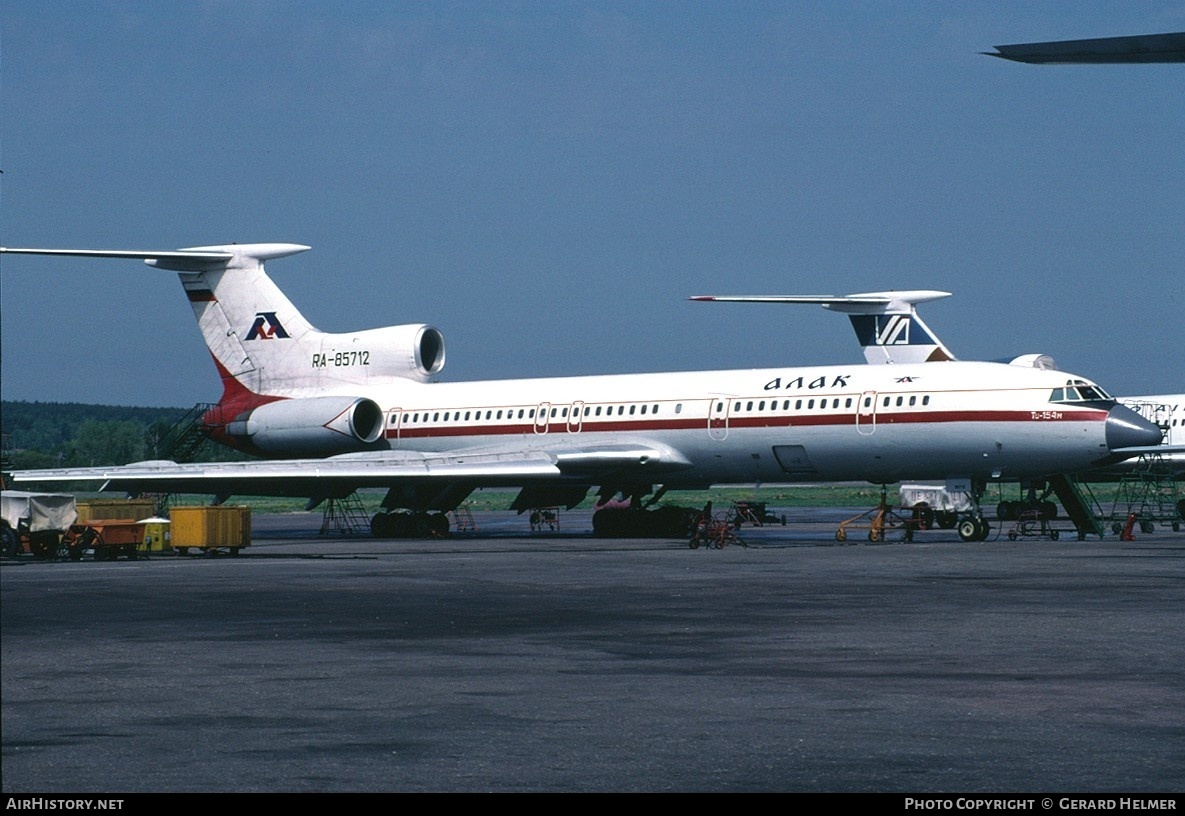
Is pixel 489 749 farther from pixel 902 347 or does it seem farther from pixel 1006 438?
pixel 902 347

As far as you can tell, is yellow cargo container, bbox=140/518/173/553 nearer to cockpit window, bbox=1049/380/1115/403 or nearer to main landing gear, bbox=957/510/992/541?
main landing gear, bbox=957/510/992/541

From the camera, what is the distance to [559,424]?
4466 cm

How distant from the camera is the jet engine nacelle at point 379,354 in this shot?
162 ft

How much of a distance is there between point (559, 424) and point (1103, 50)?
31.7m

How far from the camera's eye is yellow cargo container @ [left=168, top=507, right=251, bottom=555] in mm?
35188

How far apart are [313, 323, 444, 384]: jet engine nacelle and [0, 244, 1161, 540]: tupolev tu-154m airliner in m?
0.05

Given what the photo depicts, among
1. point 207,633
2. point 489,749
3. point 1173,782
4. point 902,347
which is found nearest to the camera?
point 1173,782

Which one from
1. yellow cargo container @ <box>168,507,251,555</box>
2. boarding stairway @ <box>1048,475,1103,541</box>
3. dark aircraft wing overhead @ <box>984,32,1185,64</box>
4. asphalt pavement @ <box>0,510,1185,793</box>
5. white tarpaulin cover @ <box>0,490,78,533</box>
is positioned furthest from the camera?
boarding stairway @ <box>1048,475,1103,541</box>

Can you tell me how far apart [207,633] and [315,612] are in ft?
8.43

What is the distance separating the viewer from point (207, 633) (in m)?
17.0

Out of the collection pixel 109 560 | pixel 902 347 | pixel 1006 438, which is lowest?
pixel 109 560

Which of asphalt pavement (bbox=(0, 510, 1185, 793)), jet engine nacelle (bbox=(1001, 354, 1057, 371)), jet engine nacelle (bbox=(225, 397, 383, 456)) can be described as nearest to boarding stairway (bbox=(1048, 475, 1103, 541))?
jet engine nacelle (bbox=(1001, 354, 1057, 371))

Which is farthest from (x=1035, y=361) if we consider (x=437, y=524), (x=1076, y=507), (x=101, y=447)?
(x=101, y=447)
